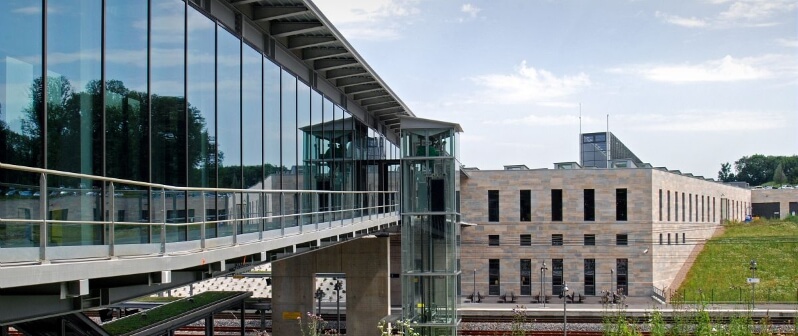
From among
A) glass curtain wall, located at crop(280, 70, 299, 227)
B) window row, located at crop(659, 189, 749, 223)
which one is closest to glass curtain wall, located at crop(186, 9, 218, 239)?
glass curtain wall, located at crop(280, 70, 299, 227)

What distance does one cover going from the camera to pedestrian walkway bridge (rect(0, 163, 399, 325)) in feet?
24.6

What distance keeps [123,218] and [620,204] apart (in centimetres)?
3910

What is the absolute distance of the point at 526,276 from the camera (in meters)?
46.4

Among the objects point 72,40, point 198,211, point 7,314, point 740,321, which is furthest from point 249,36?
point 740,321

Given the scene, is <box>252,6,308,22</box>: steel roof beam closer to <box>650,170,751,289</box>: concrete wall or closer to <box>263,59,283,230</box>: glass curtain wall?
<box>263,59,283,230</box>: glass curtain wall

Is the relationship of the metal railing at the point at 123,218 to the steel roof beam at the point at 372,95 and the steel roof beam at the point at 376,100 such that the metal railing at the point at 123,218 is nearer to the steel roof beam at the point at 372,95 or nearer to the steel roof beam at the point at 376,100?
the steel roof beam at the point at 372,95

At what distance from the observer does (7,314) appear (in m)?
7.71

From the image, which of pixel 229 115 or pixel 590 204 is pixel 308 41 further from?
pixel 590 204

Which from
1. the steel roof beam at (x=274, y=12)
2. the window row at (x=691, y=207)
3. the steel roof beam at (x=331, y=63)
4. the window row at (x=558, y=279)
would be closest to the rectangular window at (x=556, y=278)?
the window row at (x=558, y=279)

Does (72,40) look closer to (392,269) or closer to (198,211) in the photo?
(198,211)

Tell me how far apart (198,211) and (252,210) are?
290 cm

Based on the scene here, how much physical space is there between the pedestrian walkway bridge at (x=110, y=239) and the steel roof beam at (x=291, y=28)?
390 centimetres

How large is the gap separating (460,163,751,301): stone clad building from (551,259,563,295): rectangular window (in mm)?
52

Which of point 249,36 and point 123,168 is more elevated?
point 249,36
